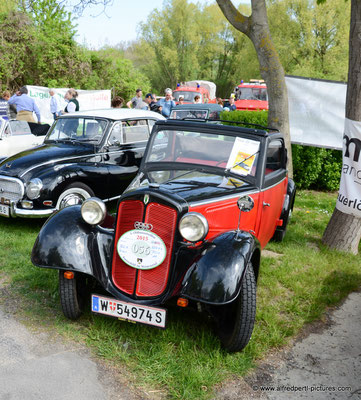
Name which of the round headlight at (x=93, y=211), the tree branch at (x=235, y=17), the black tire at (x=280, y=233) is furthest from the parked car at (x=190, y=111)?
the round headlight at (x=93, y=211)

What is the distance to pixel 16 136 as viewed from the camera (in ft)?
25.8

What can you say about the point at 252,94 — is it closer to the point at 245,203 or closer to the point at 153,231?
the point at 245,203

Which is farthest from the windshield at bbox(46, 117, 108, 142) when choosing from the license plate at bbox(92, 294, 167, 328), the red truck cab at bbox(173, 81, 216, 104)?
the red truck cab at bbox(173, 81, 216, 104)

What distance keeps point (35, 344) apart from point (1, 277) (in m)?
1.40

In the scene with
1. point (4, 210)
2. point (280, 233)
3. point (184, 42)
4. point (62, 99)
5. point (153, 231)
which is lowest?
point (280, 233)

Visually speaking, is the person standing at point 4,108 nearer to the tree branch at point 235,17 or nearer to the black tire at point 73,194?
the black tire at point 73,194

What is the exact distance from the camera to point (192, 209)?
3.38 metres

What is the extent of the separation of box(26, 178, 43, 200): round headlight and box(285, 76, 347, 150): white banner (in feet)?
15.8

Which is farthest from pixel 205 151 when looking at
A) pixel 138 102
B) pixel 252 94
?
pixel 252 94

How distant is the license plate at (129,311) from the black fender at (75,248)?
152 millimetres

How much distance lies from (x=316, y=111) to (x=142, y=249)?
5.83 m

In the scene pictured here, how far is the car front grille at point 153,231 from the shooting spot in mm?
3209

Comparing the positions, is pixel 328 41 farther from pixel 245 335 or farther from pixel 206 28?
A: pixel 245 335

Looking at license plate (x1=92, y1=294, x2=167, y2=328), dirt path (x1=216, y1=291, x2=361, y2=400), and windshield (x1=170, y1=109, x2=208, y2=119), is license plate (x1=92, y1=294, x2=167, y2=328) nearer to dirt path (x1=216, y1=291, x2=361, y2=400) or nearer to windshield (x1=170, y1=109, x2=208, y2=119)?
dirt path (x1=216, y1=291, x2=361, y2=400)
